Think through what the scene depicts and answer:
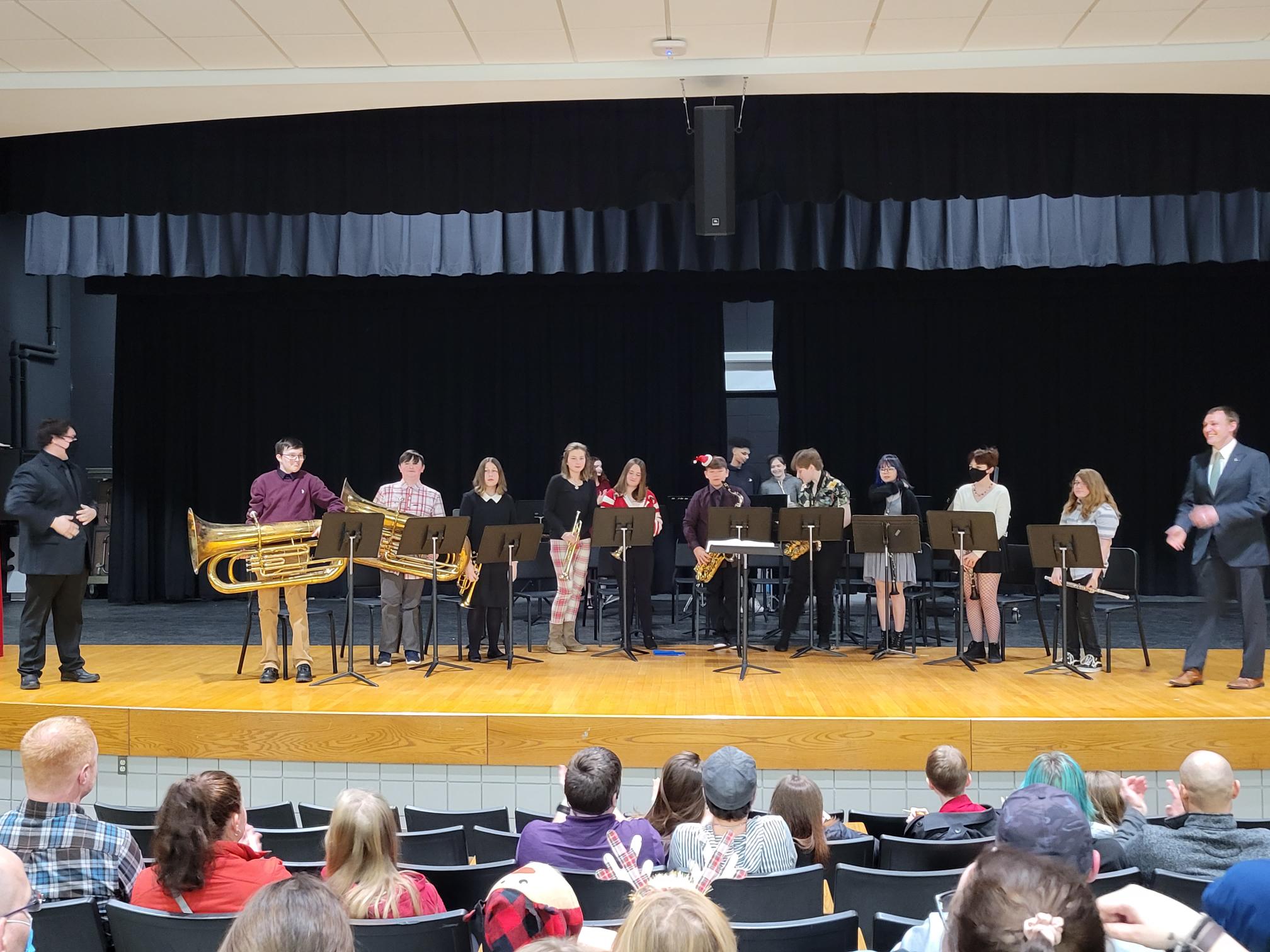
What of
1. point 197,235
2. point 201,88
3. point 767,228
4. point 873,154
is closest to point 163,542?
point 197,235

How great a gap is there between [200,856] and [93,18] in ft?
20.8

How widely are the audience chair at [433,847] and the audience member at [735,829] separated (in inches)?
34.5

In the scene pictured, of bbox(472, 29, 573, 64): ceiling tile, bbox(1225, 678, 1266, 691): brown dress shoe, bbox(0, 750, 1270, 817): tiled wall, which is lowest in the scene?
bbox(0, 750, 1270, 817): tiled wall

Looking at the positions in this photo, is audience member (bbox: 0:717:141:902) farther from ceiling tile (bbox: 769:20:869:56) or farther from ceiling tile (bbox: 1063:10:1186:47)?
ceiling tile (bbox: 1063:10:1186:47)

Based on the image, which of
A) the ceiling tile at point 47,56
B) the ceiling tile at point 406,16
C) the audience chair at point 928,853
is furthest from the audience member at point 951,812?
the ceiling tile at point 47,56

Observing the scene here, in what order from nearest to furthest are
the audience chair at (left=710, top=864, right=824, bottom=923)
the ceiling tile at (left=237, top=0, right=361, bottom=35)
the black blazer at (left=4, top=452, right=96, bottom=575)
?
1. the audience chair at (left=710, top=864, right=824, bottom=923)
2. the black blazer at (left=4, top=452, right=96, bottom=575)
3. the ceiling tile at (left=237, top=0, right=361, bottom=35)

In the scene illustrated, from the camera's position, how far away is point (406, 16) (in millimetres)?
7242

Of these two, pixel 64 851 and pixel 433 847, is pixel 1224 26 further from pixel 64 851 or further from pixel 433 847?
pixel 64 851

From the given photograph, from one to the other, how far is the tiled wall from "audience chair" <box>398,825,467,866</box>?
88.1 inches

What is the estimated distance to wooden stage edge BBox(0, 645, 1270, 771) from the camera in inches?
234

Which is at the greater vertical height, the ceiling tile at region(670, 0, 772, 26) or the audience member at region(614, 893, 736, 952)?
the ceiling tile at region(670, 0, 772, 26)

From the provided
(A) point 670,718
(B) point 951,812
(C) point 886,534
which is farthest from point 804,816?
(C) point 886,534

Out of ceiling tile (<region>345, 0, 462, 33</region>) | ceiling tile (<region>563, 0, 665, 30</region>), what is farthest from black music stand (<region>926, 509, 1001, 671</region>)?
ceiling tile (<region>345, 0, 462, 33</region>)

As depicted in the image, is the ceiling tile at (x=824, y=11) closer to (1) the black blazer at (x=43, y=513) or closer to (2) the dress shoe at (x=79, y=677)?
(1) the black blazer at (x=43, y=513)
